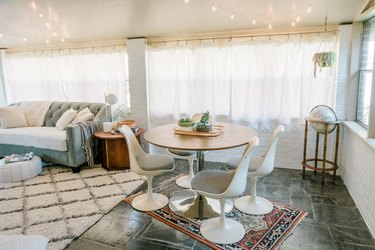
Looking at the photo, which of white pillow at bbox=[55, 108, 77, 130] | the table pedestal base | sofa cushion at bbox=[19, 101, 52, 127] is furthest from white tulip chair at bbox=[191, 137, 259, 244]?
sofa cushion at bbox=[19, 101, 52, 127]

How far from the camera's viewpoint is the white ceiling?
2.48m

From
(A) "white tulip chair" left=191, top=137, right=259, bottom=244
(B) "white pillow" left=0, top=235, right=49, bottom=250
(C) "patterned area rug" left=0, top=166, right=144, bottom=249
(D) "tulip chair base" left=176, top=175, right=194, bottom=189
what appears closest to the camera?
(B) "white pillow" left=0, top=235, right=49, bottom=250

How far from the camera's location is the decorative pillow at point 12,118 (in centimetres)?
443

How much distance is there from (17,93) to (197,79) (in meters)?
4.03

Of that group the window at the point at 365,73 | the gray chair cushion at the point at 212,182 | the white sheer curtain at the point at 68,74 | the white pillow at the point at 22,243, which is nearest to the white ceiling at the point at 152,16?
the window at the point at 365,73

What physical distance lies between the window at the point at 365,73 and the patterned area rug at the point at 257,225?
1494 millimetres

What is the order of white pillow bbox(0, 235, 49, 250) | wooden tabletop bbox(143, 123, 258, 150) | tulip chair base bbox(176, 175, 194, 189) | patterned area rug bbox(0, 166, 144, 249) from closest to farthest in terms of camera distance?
1. white pillow bbox(0, 235, 49, 250)
2. wooden tabletop bbox(143, 123, 258, 150)
3. patterned area rug bbox(0, 166, 144, 249)
4. tulip chair base bbox(176, 175, 194, 189)

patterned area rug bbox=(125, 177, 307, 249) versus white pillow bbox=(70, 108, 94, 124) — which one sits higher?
white pillow bbox=(70, 108, 94, 124)

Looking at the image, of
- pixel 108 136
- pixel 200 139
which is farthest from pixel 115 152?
pixel 200 139

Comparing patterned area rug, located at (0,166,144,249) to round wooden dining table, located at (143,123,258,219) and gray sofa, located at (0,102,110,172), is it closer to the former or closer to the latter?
gray sofa, located at (0,102,110,172)

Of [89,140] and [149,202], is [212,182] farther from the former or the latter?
[89,140]

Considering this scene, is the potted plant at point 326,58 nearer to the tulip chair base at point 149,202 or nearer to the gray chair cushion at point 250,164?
the gray chair cushion at point 250,164

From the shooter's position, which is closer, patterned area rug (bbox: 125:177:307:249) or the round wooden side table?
patterned area rug (bbox: 125:177:307:249)

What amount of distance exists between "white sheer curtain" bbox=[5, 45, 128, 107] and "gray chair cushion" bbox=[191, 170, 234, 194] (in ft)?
9.34
